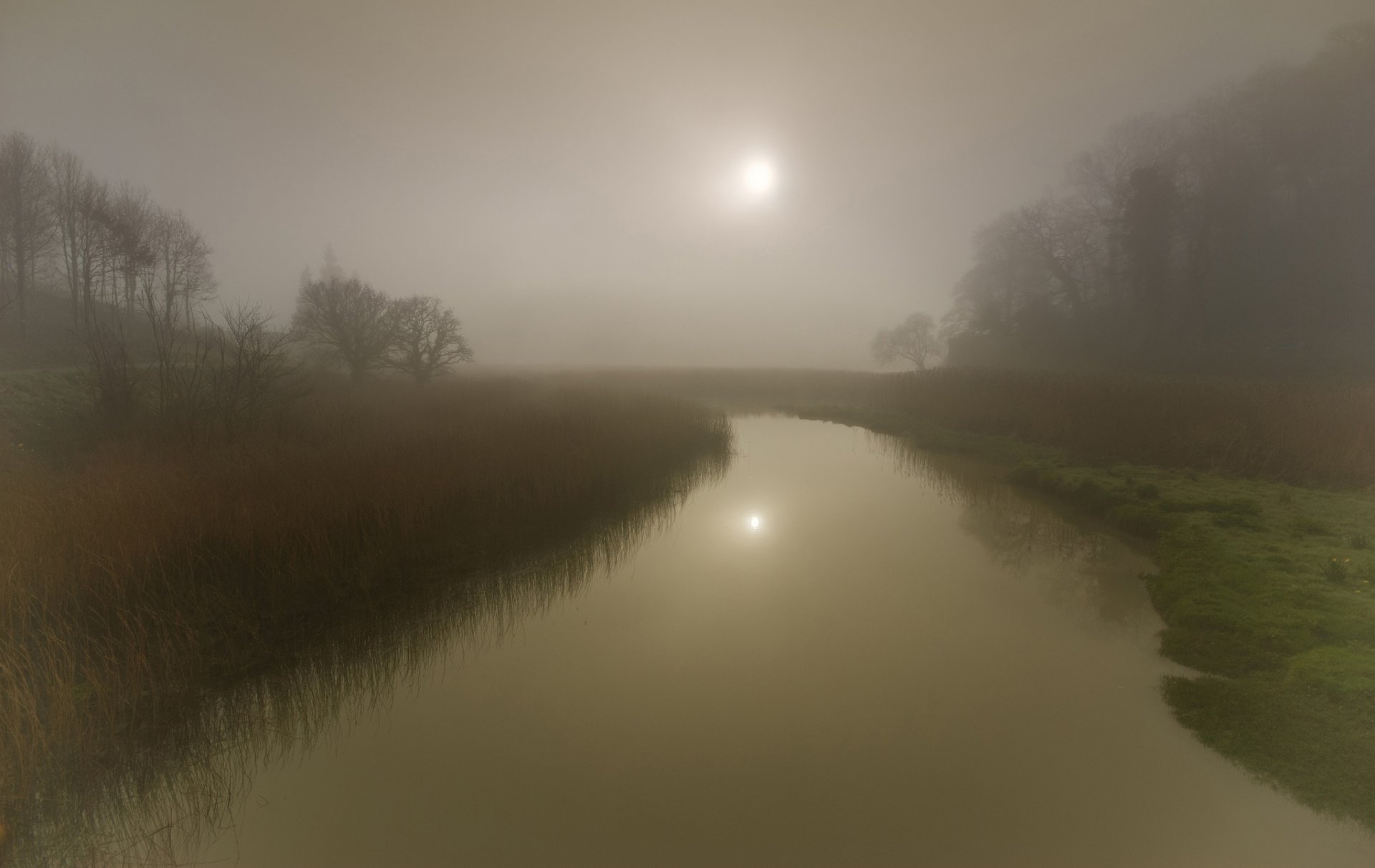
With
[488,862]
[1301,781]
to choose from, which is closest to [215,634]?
[488,862]

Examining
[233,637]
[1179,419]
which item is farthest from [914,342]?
[233,637]

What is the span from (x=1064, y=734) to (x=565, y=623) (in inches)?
166

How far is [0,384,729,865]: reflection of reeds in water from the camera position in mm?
2703

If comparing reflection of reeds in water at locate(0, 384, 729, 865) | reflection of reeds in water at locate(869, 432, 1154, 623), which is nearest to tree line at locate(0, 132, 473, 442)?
reflection of reeds in water at locate(0, 384, 729, 865)

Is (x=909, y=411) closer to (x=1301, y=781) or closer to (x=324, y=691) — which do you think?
(x=1301, y=781)

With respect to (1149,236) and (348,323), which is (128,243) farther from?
(1149,236)

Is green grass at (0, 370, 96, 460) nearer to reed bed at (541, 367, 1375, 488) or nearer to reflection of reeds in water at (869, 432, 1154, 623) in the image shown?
reflection of reeds in water at (869, 432, 1154, 623)

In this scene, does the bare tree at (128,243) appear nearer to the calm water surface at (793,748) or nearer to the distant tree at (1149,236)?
the calm water surface at (793,748)

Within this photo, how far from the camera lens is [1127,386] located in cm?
1408

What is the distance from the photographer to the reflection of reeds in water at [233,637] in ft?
8.87

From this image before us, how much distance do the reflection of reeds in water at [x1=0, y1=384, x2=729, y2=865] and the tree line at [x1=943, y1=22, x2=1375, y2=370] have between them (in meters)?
26.6

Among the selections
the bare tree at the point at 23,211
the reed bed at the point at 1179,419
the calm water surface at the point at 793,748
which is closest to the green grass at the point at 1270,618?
the calm water surface at the point at 793,748

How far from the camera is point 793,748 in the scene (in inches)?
129

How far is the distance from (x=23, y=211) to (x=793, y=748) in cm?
3025
